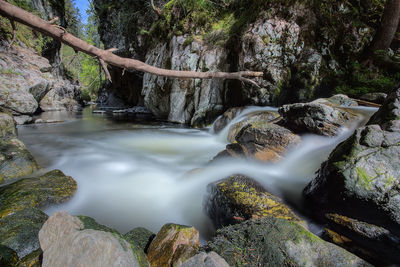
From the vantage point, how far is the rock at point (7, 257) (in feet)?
4.51

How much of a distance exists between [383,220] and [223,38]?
8.56 m

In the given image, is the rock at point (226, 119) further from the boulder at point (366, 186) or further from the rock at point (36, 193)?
the rock at point (36, 193)

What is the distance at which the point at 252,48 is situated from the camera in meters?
6.95

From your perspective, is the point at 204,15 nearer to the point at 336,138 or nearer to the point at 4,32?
the point at 336,138

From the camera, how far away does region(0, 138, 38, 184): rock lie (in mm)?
3308

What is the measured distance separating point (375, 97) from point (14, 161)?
9.52 meters

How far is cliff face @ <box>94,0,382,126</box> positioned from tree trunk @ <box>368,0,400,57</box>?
340 millimetres

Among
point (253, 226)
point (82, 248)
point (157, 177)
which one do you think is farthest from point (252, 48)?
point (82, 248)

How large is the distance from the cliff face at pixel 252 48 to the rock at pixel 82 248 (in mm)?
6839

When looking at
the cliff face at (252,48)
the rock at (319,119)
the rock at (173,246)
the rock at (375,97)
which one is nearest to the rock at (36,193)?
the rock at (173,246)

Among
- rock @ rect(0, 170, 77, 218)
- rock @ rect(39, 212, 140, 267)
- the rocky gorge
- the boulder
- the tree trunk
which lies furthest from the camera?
the tree trunk

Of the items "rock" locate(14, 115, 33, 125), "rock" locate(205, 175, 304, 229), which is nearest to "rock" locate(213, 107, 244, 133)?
"rock" locate(205, 175, 304, 229)

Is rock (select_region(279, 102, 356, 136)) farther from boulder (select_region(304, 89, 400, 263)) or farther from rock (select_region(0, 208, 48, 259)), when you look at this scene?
rock (select_region(0, 208, 48, 259))

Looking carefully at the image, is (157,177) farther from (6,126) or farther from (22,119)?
(22,119)
